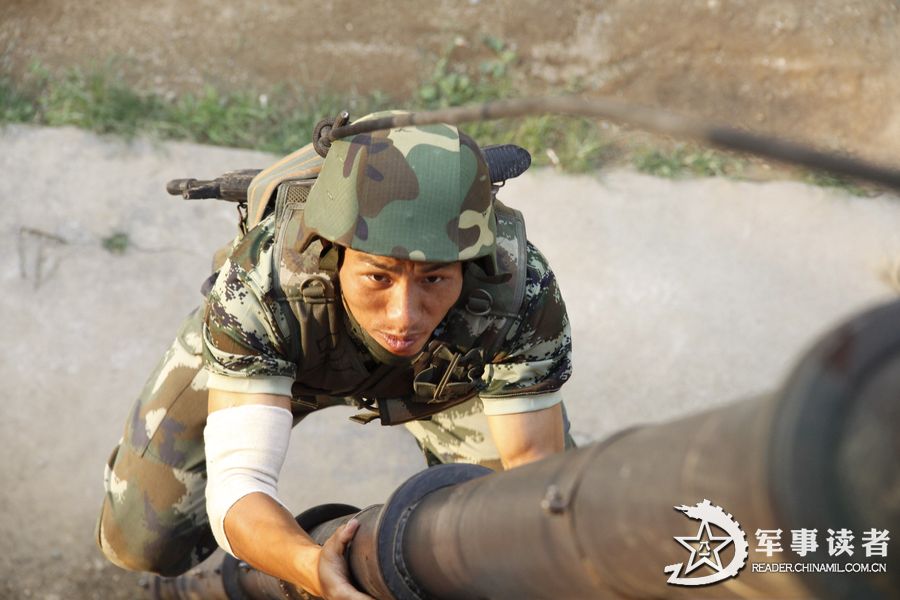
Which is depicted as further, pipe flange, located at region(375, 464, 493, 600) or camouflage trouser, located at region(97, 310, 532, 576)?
camouflage trouser, located at region(97, 310, 532, 576)

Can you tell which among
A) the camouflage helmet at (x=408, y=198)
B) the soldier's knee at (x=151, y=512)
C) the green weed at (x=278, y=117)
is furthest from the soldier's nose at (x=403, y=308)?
the green weed at (x=278, y=117)

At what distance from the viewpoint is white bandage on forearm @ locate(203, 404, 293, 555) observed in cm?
245

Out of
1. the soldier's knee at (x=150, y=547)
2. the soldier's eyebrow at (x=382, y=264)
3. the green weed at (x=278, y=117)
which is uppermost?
the soldier's eyebrow at (x=382, y=264)

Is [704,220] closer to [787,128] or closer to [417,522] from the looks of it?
[787,128]

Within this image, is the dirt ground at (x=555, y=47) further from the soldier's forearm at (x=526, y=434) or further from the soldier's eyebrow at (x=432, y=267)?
the soldier's eyebrow at (x=432, y=267)

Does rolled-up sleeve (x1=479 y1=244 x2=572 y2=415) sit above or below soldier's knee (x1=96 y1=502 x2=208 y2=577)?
above

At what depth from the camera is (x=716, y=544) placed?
4.13ft

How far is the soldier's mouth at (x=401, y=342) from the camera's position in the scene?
247 cm

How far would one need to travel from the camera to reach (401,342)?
97.6 inches

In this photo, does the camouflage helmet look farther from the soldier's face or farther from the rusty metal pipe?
the rusty metal pipe

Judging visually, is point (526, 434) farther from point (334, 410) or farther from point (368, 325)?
point (334, 410)

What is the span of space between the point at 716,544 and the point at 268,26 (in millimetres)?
5067

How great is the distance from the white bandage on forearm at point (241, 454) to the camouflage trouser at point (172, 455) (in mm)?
629

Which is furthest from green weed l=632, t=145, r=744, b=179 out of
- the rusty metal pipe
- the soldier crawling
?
the rusty metal pipe
